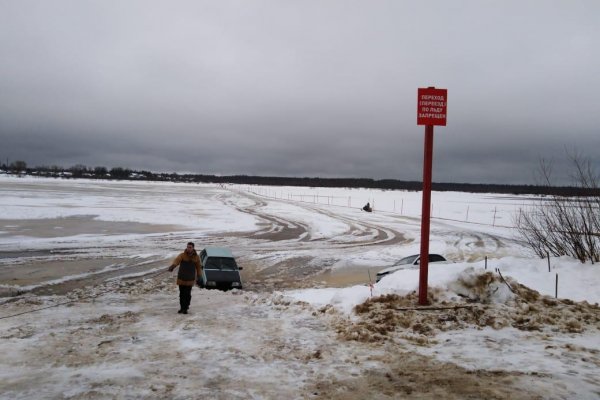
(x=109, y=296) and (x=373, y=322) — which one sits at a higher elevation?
(x=373, y=322)

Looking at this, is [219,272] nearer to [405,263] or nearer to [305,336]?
[405,263]

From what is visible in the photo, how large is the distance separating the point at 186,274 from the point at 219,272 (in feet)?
15.0

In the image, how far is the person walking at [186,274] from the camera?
32.7 ft

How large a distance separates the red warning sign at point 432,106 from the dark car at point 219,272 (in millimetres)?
8447

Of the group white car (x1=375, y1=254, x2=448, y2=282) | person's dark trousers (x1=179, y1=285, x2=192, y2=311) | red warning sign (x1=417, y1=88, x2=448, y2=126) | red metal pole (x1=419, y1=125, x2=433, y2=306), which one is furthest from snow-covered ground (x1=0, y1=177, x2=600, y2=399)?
red warning sign (x1=417, y1=88, x2=448, y2=126)

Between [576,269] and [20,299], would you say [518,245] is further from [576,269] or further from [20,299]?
[20,299]

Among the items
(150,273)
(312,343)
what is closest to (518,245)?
(150,273)

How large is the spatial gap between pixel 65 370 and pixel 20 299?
7024 mm

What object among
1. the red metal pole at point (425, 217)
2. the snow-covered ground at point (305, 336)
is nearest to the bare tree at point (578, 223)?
the snow-covered ground at point (305, 336)

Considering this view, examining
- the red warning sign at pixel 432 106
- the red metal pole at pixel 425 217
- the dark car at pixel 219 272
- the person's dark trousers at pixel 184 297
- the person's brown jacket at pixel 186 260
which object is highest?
the red warning sign at pixel 432 106

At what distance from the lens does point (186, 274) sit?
32.9ft

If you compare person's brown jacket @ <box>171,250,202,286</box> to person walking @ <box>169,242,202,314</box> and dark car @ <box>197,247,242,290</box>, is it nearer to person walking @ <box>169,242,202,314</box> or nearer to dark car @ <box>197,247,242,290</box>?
person walking @ <box>169,242,202,314</box>

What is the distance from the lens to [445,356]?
256 inches

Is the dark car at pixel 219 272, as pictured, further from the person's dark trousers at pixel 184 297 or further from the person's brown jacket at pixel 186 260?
the person's dark trousers at pixel 184 297
